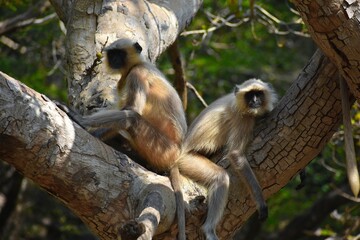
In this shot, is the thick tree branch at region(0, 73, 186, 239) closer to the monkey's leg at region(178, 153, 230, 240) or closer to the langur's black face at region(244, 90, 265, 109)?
the monkey's leg at region(178, 153, 230, 240)

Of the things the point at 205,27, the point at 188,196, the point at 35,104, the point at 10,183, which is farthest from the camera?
the point at 10,183

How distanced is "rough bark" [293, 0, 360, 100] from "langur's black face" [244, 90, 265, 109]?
1.38 metres

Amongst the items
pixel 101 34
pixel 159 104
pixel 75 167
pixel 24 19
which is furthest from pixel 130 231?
pixel 24 19

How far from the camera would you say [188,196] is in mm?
4570

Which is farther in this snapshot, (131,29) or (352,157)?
(131,29)

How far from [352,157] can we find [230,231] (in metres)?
0.98

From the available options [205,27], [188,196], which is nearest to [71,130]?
[188,196]

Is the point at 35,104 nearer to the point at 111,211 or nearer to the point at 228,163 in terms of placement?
the point at 111,211

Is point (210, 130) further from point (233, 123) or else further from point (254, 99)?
point (254, 99)

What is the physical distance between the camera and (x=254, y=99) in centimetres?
498

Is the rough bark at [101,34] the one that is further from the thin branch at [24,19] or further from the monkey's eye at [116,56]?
the thin branch at [24,19]

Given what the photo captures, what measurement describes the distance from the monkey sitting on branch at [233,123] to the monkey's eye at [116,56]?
72 centimetres

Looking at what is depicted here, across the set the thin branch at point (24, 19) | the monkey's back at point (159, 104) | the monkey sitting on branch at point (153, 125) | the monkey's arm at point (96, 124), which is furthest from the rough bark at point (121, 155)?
the thin branch at point (24, 19)

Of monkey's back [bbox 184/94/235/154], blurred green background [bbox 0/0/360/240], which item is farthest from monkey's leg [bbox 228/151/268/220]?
blurred green background [bbox 0/0/360/240]
